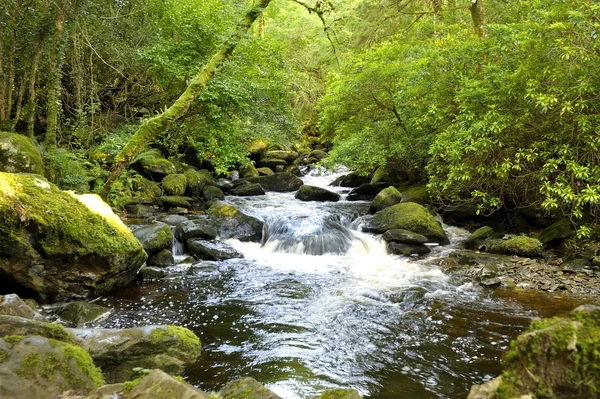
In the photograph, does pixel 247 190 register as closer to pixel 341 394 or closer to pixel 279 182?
pixel 279 182

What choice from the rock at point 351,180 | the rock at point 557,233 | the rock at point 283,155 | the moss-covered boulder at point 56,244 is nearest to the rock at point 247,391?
the moss-covered boulder at point 56,244

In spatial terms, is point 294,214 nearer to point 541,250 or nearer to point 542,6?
point 541,250

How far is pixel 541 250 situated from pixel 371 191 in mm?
8203

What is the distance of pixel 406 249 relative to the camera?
9.59 m

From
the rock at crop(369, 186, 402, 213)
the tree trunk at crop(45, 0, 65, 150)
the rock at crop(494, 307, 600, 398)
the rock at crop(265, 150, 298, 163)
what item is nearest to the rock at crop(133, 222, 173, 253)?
the tree trunk at crop(45, 0, 65, 150)

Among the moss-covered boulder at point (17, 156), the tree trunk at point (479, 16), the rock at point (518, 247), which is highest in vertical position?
the tree trunk at point (479, 16)

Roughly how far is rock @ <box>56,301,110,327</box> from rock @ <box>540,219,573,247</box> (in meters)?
9.38

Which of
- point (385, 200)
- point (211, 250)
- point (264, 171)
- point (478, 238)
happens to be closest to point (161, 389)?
point (211, 250)

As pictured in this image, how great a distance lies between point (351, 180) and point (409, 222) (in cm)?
829

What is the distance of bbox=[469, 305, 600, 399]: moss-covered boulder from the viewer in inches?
76.5

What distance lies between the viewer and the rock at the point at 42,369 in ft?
7.70

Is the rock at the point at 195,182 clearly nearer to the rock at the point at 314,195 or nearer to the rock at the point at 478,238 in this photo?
the rock at the point at 314,195

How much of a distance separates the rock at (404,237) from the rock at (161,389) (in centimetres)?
830

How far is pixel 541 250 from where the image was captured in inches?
344
